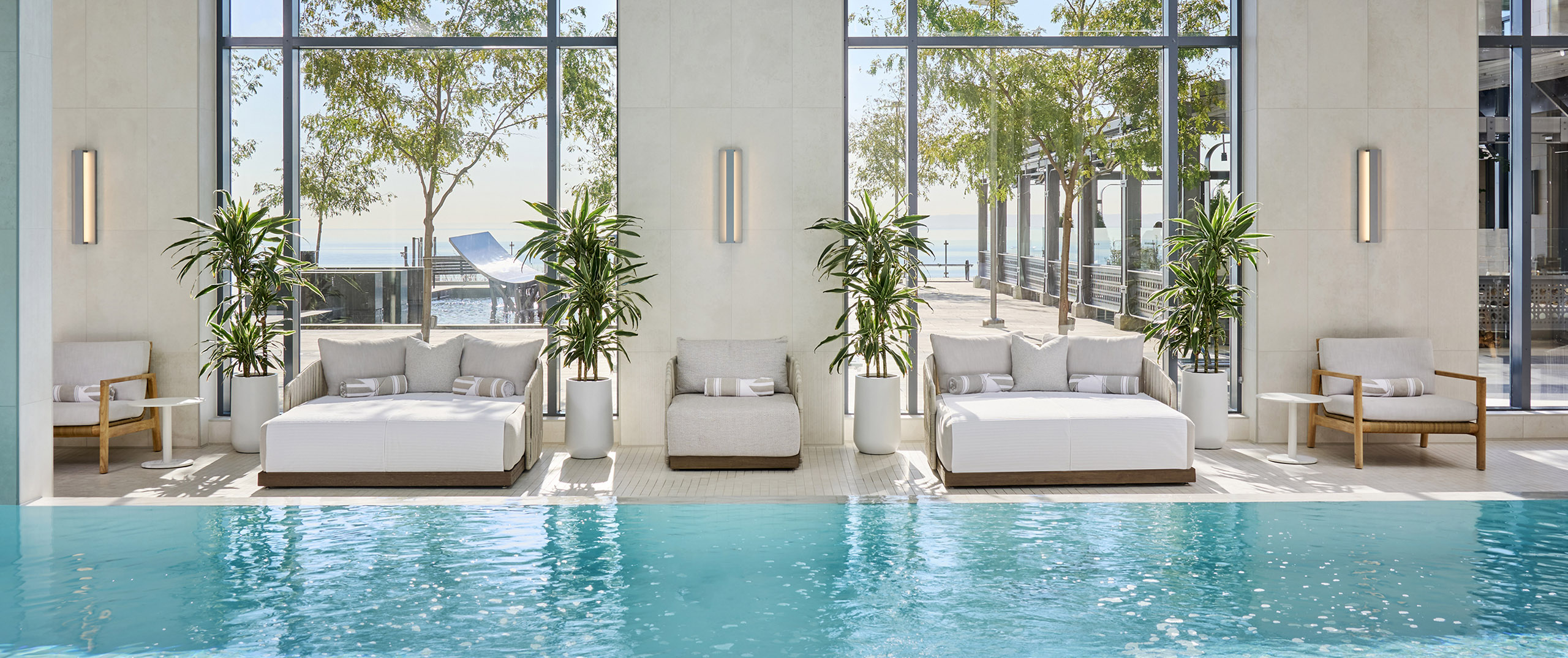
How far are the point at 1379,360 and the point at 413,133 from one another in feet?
23.1

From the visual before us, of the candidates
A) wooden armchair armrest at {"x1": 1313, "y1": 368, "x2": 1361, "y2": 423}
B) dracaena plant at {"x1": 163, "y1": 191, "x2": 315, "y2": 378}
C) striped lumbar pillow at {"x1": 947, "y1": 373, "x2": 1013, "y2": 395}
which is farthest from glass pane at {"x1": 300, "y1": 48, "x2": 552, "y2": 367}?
wooden armchair armrest at {"x1": 1313, "y1": 368, "x2": 1361, "y2": 423}

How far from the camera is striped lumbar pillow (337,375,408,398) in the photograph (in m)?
7.01

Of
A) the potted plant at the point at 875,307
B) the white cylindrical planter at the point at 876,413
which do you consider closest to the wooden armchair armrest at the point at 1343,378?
the potted plant at the point at 875,307

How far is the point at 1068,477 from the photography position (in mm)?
6293

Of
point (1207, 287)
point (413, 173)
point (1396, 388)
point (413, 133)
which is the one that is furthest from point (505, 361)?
point (1396, 388)

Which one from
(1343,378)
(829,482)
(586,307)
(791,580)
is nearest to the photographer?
(791,580)

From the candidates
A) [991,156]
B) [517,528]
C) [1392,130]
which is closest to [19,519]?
[517,528]

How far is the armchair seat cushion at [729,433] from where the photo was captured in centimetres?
673

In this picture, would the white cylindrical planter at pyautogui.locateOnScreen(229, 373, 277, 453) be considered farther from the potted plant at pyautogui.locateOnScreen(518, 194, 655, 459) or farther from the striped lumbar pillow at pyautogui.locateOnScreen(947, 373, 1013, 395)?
the striped lumbar pillow at pyautogui.locateOnScreen(947, 373, 1013, 395)

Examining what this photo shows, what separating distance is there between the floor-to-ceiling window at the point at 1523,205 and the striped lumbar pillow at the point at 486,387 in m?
7.02

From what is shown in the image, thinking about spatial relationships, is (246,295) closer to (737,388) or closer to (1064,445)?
(737,388)

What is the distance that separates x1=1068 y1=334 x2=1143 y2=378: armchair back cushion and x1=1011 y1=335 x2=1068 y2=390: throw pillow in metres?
0.07

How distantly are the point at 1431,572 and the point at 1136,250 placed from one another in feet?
12.7

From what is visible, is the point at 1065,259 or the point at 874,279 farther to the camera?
the point at 1065,259
